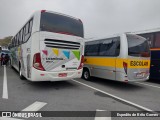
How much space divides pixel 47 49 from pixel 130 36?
3824 millimetres

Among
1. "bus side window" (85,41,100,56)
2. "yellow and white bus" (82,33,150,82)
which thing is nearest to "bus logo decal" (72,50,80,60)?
"yellow and white bus" (82,33,150,82)

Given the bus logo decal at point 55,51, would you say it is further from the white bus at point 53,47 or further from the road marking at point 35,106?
the road marking at point 35,106

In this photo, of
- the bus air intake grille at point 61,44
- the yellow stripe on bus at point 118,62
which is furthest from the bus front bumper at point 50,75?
the yellow stripe on bus at point 118,62

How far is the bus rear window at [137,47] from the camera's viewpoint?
21.2ft

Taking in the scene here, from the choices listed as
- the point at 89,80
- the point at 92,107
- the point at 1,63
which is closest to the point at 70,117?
the point at 92,107

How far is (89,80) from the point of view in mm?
9062

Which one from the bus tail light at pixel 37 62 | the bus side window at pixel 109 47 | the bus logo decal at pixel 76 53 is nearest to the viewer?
the bus tail light at pixel 37 62

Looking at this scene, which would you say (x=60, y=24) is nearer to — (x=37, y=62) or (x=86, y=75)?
(x=37, y=62)

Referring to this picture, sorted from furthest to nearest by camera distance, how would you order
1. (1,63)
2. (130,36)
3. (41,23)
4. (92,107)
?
1. (1,63)
2. (130,36)
3. (41,23)
4. (92,107)

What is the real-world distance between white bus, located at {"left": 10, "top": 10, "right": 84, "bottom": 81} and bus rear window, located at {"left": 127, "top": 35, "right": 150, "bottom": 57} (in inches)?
88.7

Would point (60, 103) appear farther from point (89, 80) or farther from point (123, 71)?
point (89, 80)

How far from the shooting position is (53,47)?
5.98 meters

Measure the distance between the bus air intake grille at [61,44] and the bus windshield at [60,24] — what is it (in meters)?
0.42

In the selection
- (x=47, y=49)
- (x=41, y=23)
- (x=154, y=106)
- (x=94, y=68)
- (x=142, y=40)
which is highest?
(x=41, y=23)
